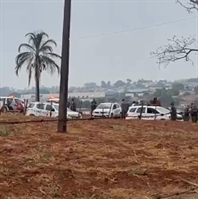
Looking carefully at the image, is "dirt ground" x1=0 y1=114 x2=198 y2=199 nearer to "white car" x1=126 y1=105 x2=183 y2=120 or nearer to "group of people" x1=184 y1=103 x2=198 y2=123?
"group of people" x1=184 y1=103 x2=198 y2=123

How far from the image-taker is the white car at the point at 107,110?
3647cm

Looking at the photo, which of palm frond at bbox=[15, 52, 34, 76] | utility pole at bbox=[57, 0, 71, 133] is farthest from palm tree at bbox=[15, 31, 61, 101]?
utility pole at bbox=[57, 0, 71, 133]

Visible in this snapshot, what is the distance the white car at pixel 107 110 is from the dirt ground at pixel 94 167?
2084 centimetres

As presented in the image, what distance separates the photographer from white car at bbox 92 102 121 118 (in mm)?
36469

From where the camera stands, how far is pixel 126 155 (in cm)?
1181

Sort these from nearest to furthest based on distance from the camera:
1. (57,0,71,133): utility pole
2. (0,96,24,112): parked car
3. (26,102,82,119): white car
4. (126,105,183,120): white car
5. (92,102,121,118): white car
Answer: (57,0,71,133): utility pole, (26,102,82,119): white car, (126,105,183,120): white car, (92,102,121,118): white car, (0,96,24,112): parked car

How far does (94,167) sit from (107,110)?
27.2 meters

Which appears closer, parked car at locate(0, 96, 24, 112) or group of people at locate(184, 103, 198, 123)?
group of people at locate(184, 103, 198, 123)

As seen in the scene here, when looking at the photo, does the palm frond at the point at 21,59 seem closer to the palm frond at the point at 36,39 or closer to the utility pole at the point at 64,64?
the palm frond at the point at 36,39

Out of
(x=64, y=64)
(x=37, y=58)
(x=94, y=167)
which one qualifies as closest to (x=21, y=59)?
(x=37, y=58)

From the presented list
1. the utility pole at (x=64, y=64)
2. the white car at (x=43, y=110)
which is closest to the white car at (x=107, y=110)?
the white car at (x=43, y=110)

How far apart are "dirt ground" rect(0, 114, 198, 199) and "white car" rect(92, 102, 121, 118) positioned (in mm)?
20844

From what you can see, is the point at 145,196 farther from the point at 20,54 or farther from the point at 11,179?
the point at 20,54

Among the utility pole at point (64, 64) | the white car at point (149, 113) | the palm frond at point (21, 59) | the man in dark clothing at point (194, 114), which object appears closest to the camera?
the utility pole at point (64, 64)
